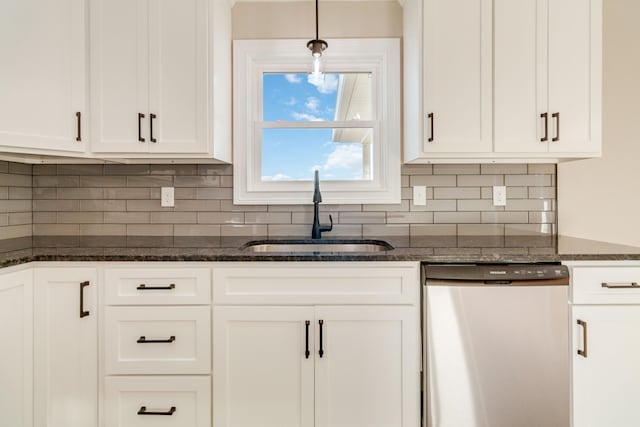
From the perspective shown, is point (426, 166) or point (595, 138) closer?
point (595, 138)

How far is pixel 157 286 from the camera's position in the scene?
1.54m

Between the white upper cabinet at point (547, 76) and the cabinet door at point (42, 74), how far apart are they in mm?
2158

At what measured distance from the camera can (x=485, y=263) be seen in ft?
4.95

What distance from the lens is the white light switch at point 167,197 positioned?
6.99 feet

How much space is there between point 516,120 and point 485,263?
32.2 inches

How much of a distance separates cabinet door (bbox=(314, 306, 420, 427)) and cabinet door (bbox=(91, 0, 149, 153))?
52.9 inches

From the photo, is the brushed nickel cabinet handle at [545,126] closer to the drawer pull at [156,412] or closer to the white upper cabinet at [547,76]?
the white upper cabinet at [547,76]

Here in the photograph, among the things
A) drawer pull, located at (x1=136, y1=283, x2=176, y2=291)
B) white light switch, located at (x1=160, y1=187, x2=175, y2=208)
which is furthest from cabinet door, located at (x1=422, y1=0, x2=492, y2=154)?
white light switch, located at (x1=160, y1=187, x2=175, y2=208)

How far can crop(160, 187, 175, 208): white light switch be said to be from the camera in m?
2.13

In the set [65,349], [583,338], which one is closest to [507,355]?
[583,338]

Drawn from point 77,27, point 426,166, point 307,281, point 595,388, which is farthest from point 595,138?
point 77,27

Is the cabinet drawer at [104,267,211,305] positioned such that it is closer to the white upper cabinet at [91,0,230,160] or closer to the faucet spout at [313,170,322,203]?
the white upper cabinet at [91,0,230,160]

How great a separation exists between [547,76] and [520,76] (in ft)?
0.45

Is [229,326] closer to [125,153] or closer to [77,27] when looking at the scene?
[125,153]
